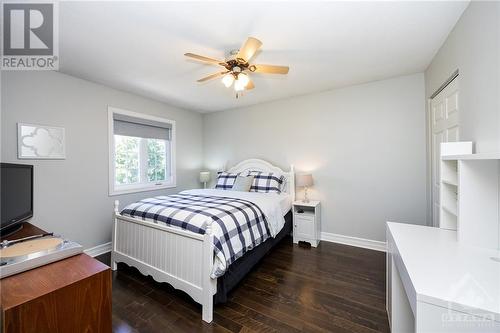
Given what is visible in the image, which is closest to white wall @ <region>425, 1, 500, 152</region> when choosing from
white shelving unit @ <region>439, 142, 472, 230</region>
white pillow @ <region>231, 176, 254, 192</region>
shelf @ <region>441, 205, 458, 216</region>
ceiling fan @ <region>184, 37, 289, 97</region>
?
white shelving unit @ <region>439, 142, 472, 230</region>

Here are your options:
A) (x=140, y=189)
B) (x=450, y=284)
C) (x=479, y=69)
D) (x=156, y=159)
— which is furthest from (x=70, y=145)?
(x=479, y=69)

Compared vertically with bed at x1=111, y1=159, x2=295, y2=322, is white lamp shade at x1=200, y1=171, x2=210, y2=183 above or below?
above

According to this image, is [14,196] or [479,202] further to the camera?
[14,196]

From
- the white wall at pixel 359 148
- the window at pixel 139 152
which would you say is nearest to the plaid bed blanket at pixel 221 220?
the window at pixel 139 152

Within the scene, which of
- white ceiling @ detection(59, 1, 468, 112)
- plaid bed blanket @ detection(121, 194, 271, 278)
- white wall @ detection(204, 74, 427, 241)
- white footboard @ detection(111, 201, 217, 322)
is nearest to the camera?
white ceiling @ detection(59, 1, 468, 112)

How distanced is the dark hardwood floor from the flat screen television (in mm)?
1025

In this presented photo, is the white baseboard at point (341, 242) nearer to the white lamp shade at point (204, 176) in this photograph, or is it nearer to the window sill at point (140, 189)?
the window sill at point (140, 189)

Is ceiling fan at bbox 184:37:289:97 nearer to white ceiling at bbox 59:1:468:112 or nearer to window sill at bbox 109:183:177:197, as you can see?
white ceiling at bbox 59:1:468:112

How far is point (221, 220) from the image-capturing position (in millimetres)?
1882

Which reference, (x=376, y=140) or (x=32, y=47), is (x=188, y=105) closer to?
(x=32, y=47)

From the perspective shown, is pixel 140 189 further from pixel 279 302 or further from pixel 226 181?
pixel 279 302

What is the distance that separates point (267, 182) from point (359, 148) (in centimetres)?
Result: 147

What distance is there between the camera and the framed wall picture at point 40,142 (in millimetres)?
2178

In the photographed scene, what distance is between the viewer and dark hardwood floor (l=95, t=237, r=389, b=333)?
1558 millimetres
